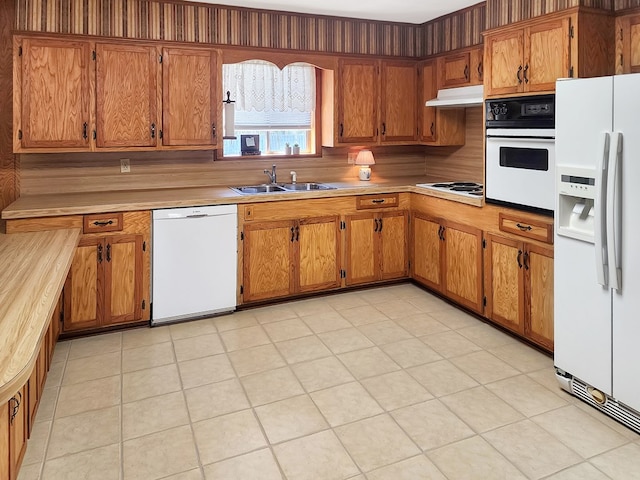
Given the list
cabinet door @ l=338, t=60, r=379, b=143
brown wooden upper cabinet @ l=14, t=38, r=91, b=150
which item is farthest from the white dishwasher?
cabinet door @ l=338, t=60, r=379, b=143

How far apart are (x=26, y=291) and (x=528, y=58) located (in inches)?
123

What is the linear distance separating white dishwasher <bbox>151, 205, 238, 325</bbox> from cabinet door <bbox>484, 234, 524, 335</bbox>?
196cm

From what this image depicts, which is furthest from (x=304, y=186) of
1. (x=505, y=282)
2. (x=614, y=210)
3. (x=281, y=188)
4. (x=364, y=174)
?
(x=614, y=210)

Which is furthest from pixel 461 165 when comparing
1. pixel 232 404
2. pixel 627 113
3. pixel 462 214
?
pixel 232 404

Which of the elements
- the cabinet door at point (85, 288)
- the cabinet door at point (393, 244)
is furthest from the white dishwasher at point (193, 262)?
the cabinet door at point (393, 244)

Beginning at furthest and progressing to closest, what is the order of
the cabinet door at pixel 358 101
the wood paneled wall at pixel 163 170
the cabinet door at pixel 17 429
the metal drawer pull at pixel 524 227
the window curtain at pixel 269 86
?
the cabinet door at pixel 358 101 < the window curtain at pixel 269 86 < the wood paneled wall at pixel 163 170 < the metal drawer pull at pixel 524 227 < the cabinet door at pixel 17 429

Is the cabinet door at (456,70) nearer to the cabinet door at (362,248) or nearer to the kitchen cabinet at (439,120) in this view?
the kitchen cabinet at (439,120)

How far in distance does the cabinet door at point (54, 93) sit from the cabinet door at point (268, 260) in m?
1.50

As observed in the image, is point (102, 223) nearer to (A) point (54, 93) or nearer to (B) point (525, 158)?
(A) point (54, 93)

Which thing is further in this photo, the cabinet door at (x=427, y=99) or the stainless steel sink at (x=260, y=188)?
the cabinet door at (x=427, y=99)

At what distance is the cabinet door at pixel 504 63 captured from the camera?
3303 millimetres

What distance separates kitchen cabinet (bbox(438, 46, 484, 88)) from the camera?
433 centimetres

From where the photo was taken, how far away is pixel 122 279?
3.65m

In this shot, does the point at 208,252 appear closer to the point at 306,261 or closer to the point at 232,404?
the point at 306,261
